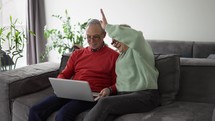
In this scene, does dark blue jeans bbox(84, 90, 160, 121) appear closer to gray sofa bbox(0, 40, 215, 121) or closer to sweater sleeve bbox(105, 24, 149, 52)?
gray sofa bbox(0, 40, 215, 121)

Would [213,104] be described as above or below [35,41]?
below

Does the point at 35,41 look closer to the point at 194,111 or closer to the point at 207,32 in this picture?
the point at 207,32

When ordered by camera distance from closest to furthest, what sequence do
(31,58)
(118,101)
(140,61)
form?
(118,101)
(140,61)
(31,58)

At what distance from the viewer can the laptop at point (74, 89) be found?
1.87m

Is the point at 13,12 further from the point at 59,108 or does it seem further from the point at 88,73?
the point at 59,108

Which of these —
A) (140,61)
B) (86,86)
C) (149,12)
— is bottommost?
(86,86)

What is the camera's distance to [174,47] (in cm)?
328

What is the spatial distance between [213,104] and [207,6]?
65.4 inches

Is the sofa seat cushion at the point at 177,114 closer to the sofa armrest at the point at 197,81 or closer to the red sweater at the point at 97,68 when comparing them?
the sofa armrest at the point at 197,81

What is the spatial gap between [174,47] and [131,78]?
144 centimetres

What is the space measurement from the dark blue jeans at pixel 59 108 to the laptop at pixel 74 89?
5 centimetres

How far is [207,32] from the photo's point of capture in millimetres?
3436

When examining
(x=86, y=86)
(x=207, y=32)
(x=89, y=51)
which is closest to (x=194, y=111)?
(x=86, y=86)

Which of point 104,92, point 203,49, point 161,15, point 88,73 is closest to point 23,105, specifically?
point 88,73
